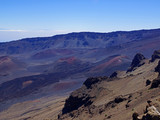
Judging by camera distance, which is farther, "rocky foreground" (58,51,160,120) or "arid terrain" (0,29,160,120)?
"arid terrain" (0,29,160,120)

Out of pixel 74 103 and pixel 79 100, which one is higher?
pixel 79 100

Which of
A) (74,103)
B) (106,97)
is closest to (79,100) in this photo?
(74,103)

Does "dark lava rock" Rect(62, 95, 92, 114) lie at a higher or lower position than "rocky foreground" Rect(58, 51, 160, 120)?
lower

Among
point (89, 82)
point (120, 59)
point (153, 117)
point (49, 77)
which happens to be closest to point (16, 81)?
point (49, 77)

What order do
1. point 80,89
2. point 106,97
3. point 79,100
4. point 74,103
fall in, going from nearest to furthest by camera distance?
point 106,97 → point 79,100 → point 74,103 → point 80,89

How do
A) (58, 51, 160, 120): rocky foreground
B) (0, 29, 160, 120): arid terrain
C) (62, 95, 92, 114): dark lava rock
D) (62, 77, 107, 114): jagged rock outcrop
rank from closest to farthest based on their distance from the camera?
(58, 51, 160, 120): rocky foreground → (0, 29, 160, 120): arid terrain → (62, 77, 107, 114): jagged rock outcrop → (62, 95, 92, 114): dark lava rock

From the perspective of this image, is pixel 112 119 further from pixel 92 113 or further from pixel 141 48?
pixel 141 48

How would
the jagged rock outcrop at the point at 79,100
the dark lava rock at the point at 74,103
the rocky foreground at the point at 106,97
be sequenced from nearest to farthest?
the rocky foreground at the point at 106,97, the jagged rock outcrop at the point at 79,100, the dark lava rock at the point at 74,103

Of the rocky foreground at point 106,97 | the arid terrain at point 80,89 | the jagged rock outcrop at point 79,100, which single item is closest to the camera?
the rocky foreground at point 106,97

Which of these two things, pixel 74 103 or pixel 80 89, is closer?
pixel 74 103

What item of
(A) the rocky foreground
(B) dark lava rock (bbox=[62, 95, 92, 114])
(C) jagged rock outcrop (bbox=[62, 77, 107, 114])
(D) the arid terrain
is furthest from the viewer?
(B) dark lava rock (bbox=[62, 95, 92, 114])

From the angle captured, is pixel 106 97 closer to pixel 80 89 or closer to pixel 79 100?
pixel 79 100
